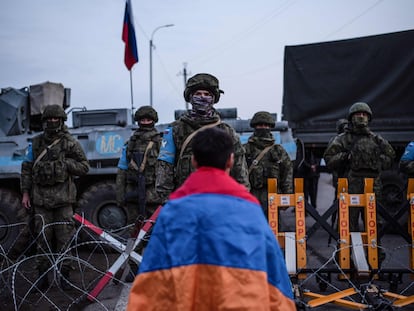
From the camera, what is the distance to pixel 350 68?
9.20m

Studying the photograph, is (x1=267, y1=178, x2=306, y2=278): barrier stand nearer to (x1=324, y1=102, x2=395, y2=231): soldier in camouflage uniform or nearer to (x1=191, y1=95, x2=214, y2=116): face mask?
(x1=191, y1=95, x2=214, y2=116): face mask

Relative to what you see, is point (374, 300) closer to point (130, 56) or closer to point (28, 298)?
point (28, 298)

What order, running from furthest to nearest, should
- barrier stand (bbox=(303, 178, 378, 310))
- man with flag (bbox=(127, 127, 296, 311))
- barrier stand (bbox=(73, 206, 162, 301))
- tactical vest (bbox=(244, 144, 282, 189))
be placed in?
tactical vest (bbox=(244, 144, 282, 189)) → barrier stand (bbox=(73, 206, 162, 301)) → barrier stand (bbox=(303, 178, 378, 310)) → man with flag (bbox=(127, 127, 296, 311))

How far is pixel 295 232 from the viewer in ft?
15.6

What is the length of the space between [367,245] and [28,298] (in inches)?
150

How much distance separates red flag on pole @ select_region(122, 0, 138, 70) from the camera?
1240 cm

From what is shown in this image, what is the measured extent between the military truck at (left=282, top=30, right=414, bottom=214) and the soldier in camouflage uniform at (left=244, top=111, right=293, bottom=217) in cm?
279

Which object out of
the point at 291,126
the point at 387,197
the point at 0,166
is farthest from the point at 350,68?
the point at 0,166

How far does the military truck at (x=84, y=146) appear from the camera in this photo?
762 cm

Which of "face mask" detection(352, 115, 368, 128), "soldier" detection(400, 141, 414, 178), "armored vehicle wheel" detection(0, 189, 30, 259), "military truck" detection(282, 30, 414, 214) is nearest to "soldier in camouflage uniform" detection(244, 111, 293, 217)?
"face mask" detection(352, 115, 368, 128)

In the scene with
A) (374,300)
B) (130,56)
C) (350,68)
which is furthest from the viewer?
(130,56)

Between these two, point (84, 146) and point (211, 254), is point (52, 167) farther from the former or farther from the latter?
point (211, 254)

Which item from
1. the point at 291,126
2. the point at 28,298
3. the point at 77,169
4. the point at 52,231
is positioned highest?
the point at 291,126

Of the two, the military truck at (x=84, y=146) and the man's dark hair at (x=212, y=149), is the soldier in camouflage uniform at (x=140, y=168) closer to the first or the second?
the military truck at (x=84, y=146)
